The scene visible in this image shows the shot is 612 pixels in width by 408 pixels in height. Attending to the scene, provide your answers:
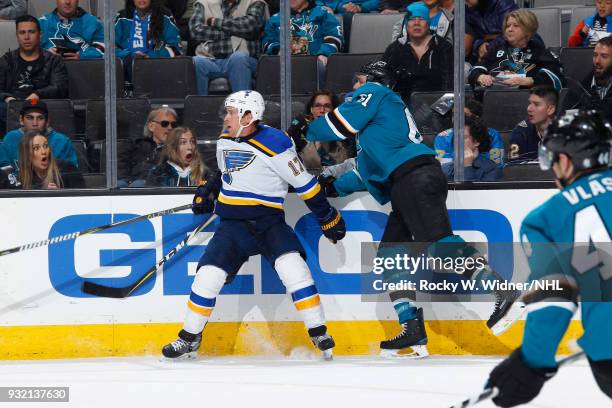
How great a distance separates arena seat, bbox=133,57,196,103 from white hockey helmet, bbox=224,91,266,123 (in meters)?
0.30

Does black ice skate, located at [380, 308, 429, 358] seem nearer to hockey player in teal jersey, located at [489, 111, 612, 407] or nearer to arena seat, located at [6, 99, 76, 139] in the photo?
arena seat, located at [6, 99, 76, 139]

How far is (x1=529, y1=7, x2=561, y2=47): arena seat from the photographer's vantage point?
5.17 meters

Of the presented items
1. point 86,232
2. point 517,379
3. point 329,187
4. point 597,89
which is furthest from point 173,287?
point 517,379

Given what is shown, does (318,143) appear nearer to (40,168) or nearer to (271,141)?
(271,141)

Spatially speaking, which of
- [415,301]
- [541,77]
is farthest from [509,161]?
[415,301]

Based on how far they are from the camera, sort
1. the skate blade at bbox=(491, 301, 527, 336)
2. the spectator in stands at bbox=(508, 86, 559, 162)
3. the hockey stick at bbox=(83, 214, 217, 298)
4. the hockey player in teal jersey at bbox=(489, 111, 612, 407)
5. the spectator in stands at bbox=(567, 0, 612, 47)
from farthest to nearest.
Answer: the spectator in stands at bbox=(567, 0, 612, 47), the hockey stick at bbox=(83, 214, 217, 298), the spectator in stands at bbox=(508, 86, 559, 162), the skate blade at bbox=(491, 301, 527, 336), the hockey player in teal jersey at bbox=(489, 111, 612, 407)

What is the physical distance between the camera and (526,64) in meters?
5.13

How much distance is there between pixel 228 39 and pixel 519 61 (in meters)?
1.36

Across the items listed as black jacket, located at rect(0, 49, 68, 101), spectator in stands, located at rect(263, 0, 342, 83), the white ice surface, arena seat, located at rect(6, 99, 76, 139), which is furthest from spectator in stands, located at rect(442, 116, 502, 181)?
black jacket, located at rect(0, 49, 68, 101)

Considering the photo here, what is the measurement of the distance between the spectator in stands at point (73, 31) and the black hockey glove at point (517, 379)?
2.95m

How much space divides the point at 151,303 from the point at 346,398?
3.74 ft

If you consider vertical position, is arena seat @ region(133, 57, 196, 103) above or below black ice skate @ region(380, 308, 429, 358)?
above

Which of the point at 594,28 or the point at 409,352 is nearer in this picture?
the point at 409,352

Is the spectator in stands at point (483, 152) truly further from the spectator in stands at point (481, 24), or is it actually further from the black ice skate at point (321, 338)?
the black ice skate at point (321, 338)
